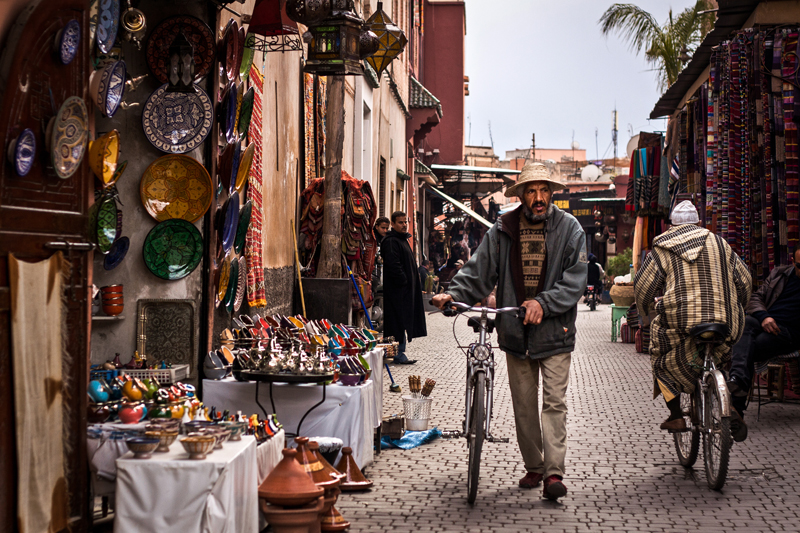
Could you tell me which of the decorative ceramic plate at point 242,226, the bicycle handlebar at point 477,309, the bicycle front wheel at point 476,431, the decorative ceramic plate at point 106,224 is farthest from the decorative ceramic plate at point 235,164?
the bicycle front wheel at point 476,431

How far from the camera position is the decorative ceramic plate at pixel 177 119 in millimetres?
6031

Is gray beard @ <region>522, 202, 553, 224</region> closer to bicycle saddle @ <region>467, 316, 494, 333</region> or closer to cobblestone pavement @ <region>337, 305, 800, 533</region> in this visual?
bicycle saddle @ <region>467, 316, 494, 333</region>

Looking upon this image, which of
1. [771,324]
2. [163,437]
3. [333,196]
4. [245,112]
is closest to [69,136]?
[163,437]

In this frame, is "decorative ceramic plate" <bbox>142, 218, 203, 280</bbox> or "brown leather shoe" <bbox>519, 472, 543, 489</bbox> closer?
"brown leather shoe" <bbox>519, 472, 543, 489</bbox>

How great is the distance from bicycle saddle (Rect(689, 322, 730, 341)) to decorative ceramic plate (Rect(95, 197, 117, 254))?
3859 millimetres

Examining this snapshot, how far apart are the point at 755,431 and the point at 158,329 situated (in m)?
5.05

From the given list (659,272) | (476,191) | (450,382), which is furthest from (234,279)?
(476,191)

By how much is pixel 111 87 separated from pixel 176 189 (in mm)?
1209

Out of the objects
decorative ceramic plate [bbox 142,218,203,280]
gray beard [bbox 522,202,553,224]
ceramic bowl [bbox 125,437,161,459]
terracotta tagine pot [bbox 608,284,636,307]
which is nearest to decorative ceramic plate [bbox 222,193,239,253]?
decorative ceramic plate [bbox 142,218,203,280]

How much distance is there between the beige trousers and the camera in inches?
214

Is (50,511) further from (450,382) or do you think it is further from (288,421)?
(450,382)


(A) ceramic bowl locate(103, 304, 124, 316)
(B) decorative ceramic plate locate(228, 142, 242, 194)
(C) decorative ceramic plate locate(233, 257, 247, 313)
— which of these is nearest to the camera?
(A) ceramic bowl locate(103, 304, 124, 316)

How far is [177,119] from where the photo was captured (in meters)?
6.16

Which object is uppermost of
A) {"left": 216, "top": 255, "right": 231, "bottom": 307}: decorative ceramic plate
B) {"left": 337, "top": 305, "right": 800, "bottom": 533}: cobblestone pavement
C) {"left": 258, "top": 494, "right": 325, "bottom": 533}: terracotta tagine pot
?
{"left": 216, "top": 255, "right": 231, "bottom": 307}: decorative ceramic plate
